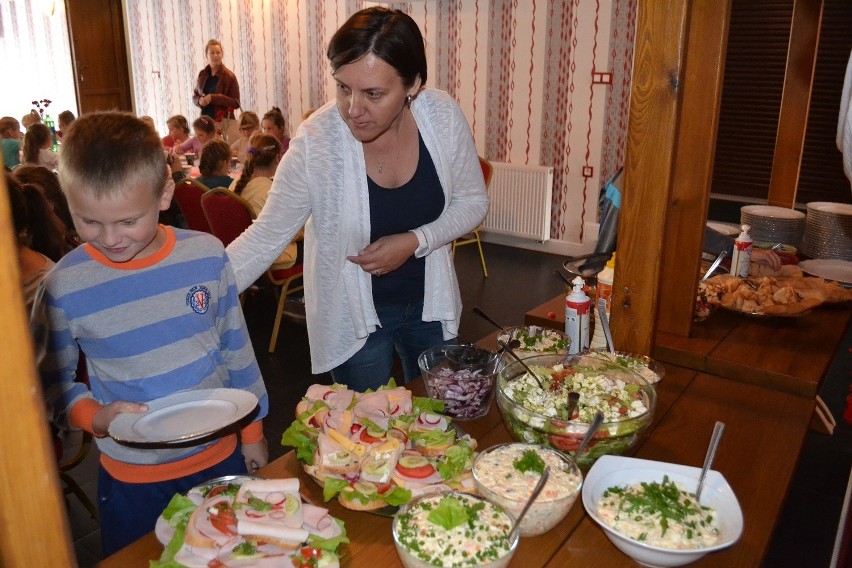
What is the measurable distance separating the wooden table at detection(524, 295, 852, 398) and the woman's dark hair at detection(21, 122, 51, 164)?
15.0 ft

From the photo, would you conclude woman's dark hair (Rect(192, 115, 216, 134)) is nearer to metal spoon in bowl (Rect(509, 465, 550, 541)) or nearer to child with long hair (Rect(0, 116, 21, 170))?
child with long hair (Rect(0, 116, 21, 170))

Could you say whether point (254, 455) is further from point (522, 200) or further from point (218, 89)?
point (218, 89)

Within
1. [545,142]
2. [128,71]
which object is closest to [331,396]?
[545,142]

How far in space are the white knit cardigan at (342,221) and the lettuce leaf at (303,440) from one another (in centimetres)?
51

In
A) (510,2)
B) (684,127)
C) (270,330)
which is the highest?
(510,2)

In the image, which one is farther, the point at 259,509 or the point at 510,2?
the point at 510,2

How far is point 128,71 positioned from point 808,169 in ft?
29.5

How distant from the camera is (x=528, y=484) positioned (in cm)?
105

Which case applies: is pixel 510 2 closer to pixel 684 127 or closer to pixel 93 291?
pixel 684 127

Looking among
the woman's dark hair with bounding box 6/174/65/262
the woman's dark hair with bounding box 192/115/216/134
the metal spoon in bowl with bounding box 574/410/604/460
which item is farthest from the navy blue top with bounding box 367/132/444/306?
the woman's dark hair with bounding box 192/115/216/134

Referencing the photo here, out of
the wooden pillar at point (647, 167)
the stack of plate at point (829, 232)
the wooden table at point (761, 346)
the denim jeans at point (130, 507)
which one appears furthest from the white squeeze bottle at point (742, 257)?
the denim jeans at point (130, 507)

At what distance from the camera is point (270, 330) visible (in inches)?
174

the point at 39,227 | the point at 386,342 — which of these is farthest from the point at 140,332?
the point at 39,227

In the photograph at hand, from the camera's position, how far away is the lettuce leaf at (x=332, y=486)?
1.07 m
